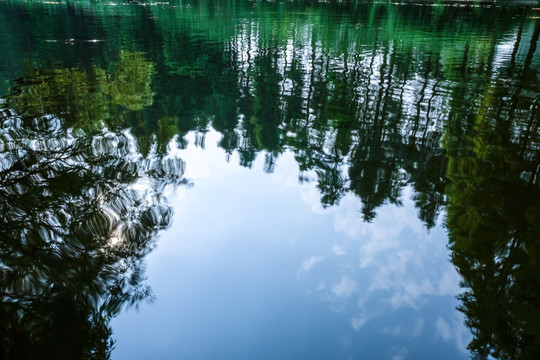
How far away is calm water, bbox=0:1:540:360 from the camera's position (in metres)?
5.22

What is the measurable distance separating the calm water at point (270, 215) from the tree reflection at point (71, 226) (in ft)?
0.12

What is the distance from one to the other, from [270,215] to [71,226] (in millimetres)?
3873

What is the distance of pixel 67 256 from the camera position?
643cm

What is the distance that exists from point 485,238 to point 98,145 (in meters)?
9.61

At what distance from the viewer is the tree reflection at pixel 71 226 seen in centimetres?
521

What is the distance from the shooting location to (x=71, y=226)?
7090 millimetres

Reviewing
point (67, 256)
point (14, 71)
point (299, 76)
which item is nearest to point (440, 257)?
point (67, 256)

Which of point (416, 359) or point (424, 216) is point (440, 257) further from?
point (416, 359)

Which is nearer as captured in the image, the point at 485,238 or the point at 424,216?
the point at 485,238

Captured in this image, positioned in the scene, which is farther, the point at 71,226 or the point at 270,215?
the point at 270,215

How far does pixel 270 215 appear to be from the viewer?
308 inches

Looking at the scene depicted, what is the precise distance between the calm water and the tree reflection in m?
0.04

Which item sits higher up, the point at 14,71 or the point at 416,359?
the point at 14,71

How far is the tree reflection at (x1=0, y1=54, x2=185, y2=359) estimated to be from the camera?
521 centimetres
